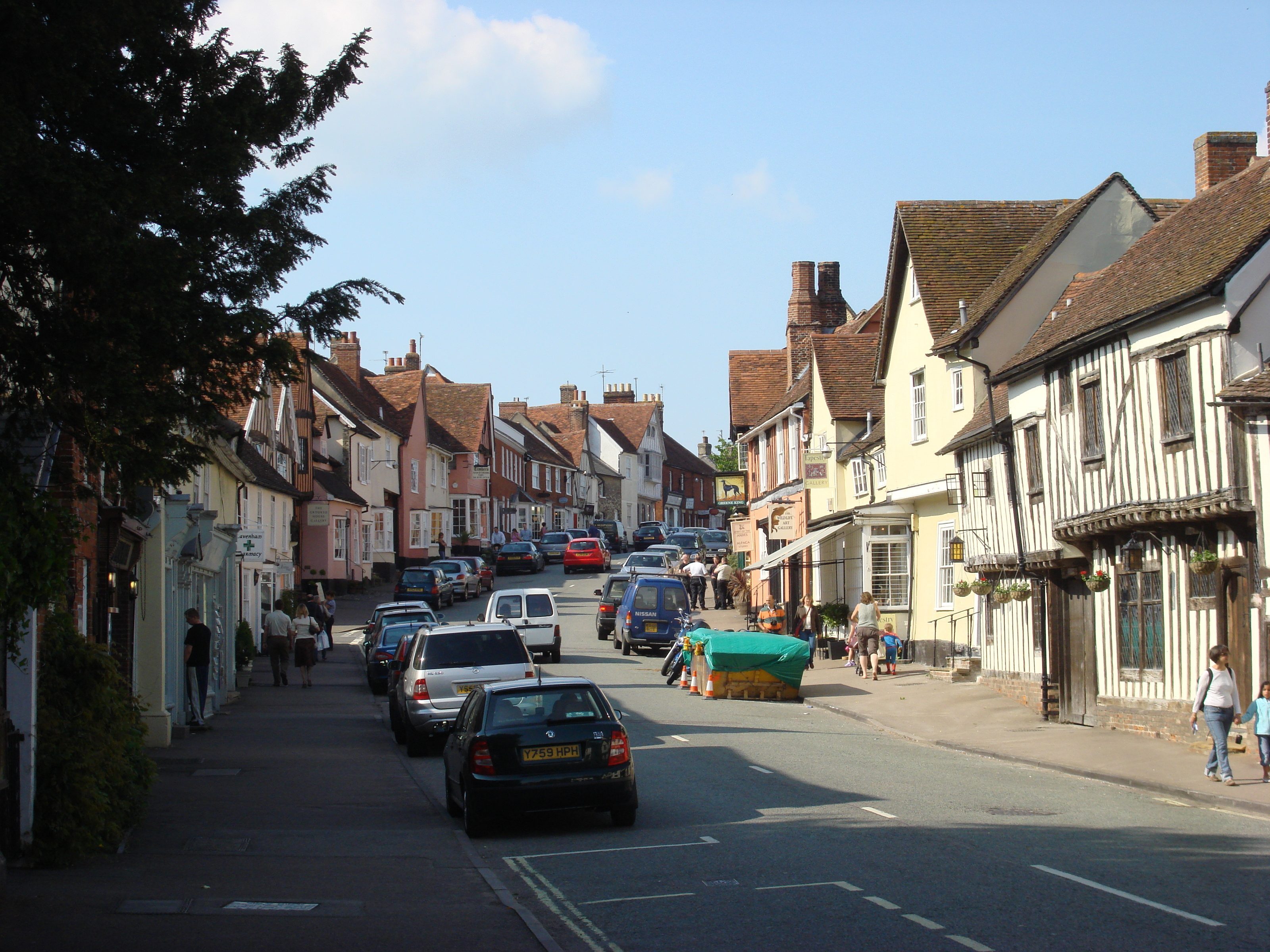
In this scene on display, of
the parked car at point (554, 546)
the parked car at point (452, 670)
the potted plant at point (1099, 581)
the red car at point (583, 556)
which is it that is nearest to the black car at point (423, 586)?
the red car at point (583, 556)

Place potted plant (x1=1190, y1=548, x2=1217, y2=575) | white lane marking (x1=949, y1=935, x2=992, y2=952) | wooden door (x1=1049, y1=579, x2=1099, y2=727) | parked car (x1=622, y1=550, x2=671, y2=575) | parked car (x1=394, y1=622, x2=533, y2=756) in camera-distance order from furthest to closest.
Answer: parked car (x1=622, y1=550, x2=671, y2=575)
wooden door (x1=1049, y1=579, x2=1099, y2=727)
parked car (x1=394, y1=622, x2=533, y2=756)
potted plant (x1=1190, y1=548, x2=1217, y2=575)
white lane marking (x1=949, y1=935, x2=992, y2=952)

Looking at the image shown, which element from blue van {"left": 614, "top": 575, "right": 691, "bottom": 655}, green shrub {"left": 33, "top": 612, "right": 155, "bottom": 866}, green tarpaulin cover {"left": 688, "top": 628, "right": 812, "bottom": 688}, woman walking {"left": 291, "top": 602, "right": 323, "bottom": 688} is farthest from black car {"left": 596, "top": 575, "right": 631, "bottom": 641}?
green shrub {"left": 33, "top": 612, "right": 155, "bottom": 866}

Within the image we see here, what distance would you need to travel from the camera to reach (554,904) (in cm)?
965

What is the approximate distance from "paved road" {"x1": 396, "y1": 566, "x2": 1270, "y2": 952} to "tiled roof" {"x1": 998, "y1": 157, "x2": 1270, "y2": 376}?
6.50 m

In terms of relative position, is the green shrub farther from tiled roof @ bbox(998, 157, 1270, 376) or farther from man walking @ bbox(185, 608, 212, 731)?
tiled roof @ bbox(998, 157, 1270, 376)

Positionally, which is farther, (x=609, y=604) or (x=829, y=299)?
(x=829, y=299)

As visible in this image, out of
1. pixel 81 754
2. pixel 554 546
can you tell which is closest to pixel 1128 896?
pixel 81 754

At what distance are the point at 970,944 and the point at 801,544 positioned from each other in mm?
26633

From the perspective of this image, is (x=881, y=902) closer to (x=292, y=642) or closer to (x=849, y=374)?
(x=292, y=642)

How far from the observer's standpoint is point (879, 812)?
13.2 meters

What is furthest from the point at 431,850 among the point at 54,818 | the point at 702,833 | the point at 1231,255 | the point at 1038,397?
the point at 1038,397

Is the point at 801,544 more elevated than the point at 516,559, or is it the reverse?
the point at 516,559

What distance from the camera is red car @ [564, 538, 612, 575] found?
62219mm

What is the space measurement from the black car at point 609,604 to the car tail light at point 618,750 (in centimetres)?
2425
